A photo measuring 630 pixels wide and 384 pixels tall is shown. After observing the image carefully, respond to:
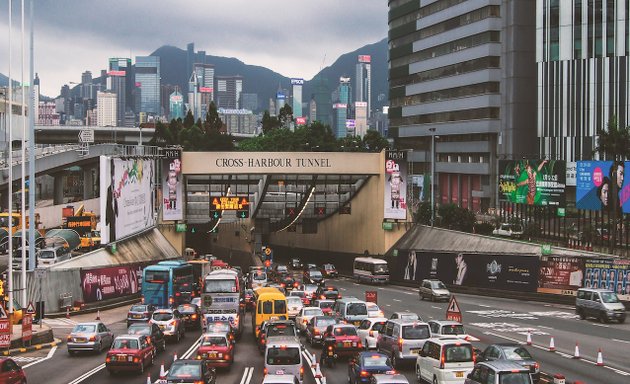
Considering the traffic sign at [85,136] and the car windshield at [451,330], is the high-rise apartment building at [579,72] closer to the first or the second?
the traffic sign at [85,136]

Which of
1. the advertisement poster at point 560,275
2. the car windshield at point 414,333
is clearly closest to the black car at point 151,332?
the car windshield at point 414,333

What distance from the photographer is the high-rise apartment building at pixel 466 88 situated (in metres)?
121

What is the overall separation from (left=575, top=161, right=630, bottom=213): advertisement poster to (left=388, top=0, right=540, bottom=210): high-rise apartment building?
2005 inches

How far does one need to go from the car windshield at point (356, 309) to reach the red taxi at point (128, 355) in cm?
1223

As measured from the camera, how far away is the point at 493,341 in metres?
37.6

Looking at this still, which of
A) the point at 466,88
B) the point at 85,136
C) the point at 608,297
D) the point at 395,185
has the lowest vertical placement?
the point at 608,297

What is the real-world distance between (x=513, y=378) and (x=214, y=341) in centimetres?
1375

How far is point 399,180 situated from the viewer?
8262cm

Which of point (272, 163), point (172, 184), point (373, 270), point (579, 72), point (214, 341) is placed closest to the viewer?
point (214, 341)

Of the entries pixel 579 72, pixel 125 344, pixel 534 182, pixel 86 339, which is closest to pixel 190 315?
pixel 86 339

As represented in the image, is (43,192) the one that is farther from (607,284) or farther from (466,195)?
(607,284)

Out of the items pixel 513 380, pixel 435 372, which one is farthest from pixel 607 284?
pixel 513 380

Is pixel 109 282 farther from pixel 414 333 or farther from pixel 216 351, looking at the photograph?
pixel 414 333

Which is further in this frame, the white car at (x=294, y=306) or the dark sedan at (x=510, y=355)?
the white car at (x=294, y=306)
